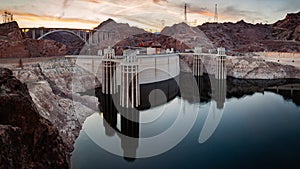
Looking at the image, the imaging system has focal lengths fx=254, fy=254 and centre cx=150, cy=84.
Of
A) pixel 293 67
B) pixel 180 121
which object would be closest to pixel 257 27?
pixel 293 67

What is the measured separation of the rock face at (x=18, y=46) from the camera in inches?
683

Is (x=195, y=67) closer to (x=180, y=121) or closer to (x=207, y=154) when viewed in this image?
(x=180, y=121)

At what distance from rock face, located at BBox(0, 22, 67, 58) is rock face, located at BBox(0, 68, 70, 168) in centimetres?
1447

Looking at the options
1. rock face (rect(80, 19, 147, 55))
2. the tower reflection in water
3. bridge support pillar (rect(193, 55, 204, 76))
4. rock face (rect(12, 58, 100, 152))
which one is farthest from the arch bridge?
bridge support pillar (rect(193, 55, 204, 76))

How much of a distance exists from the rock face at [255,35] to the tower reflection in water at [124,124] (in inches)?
1266

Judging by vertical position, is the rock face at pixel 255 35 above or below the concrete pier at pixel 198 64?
above

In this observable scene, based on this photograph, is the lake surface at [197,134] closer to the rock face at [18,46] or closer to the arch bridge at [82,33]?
the rock face at [18,46]

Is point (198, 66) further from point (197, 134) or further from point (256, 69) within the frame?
point (197, 134)

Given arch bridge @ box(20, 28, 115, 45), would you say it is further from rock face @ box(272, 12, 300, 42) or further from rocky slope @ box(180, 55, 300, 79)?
rock face @ box(272, 12, 300, 42)

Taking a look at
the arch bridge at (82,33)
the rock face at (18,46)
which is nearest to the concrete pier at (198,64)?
the arch bridge at (82,33)

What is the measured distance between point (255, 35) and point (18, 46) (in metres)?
47.0

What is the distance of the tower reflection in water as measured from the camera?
931cm

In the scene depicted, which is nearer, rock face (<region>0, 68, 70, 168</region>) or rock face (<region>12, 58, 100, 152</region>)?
rock face (<region>0, 68, 70, 168</region>)

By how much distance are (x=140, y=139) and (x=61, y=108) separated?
3514 millimetres
